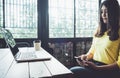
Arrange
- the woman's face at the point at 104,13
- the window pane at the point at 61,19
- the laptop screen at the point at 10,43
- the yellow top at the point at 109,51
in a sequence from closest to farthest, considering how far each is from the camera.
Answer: the laptop screen at the point at 10,43, the yellow top at the point at 109,51, the woman's face at the point at 104,13, the window pane at the point at 61,19

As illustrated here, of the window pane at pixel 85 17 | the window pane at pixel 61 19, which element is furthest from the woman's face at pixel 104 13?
the window pane at pixel 85 17

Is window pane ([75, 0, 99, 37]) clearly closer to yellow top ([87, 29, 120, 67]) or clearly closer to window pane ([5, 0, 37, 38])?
window pane ([5, 0, 37, 38])

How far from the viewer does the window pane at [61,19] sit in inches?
150

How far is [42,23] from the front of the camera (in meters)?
3.62

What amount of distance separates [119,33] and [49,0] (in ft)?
8.18

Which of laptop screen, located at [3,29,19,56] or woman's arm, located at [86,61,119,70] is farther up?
laptop screen, located at [3,29,19,56]

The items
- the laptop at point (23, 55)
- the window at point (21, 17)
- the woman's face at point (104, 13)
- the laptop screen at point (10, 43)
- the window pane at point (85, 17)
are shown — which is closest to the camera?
the laptop at point (23, 55)

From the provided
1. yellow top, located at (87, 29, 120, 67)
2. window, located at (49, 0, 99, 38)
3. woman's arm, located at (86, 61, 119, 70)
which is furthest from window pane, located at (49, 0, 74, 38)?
woman's arm, located at (86, 61, 119, 70)

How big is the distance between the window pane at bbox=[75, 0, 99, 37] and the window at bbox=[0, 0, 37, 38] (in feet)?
3.65

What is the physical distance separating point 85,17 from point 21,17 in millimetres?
1655

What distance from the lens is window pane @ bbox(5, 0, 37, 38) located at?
3.51m

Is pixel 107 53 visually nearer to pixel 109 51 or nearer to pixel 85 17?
pixel 109 51

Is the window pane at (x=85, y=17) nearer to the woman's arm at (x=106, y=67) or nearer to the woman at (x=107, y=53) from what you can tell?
the woman at (x=107, y=53)

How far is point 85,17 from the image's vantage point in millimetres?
4203
